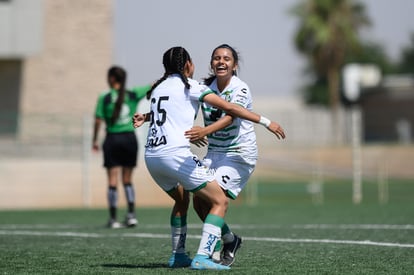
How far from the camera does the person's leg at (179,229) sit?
28.0ft

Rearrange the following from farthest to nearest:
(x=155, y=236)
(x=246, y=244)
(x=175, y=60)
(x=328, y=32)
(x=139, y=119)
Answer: (x=328, y=32), (x=155, y=236), (x=246, y=244), (x=139, y=119), (x=175, y=60)

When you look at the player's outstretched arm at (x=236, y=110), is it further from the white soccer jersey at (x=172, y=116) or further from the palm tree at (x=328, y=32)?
the palm tree at (x=328, y=32)

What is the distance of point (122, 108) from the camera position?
1398 centimetres

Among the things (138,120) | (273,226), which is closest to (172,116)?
(138,120)

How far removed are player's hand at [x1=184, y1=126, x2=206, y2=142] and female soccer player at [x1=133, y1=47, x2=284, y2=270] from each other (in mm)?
44

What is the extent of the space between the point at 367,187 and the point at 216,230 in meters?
28.9

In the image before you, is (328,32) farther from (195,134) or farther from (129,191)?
(195,134)

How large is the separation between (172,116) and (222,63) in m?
0.77

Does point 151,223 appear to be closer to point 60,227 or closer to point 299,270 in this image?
point 60,227

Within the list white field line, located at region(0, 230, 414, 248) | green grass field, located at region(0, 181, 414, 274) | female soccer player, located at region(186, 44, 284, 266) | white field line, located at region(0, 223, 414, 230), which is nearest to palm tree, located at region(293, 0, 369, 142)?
green grass field, located at region(0, 181, 414, 274)

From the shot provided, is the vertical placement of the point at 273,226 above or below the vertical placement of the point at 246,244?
below

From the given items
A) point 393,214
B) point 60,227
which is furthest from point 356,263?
point 393,214

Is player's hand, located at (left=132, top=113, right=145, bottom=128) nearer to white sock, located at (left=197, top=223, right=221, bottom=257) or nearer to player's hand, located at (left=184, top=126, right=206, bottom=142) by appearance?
player's hand, located at (left=184, top=126, right=206, bottom=142)

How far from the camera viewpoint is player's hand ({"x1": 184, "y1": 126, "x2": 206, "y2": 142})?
7996 millimetres
